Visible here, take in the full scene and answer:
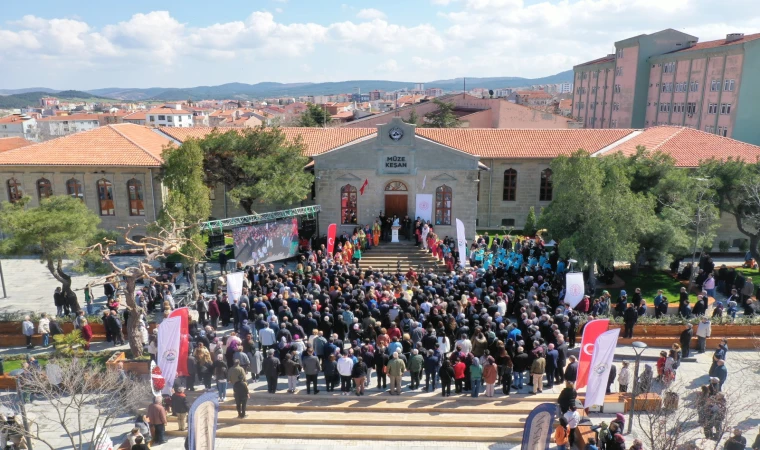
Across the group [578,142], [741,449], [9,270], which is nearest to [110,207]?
[9,270]

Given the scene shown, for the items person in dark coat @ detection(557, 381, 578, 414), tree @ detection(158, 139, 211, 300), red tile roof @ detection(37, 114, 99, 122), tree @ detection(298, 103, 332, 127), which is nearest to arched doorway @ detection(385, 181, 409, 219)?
tree @ detection(158, 139, 211, 300)

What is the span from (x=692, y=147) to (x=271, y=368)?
27.6 m

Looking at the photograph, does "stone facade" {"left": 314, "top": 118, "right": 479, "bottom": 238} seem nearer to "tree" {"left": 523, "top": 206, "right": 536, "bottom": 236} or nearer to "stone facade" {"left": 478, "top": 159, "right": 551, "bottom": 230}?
"tree" {"left": 523, "top": 206, "right": 536, "bottom": 236}

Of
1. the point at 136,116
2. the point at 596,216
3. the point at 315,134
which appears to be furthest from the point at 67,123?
the point at 596,216

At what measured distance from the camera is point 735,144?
104ft

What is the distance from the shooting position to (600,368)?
13.6m

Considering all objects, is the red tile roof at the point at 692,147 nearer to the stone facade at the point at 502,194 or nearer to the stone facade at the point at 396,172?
the stone facade at the point at 502,194

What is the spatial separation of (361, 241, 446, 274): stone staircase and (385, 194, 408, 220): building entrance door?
256 centimetres

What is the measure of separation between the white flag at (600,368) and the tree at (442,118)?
48465 mm

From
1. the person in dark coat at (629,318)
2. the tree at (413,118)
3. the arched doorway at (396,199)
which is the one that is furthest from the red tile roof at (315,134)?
the tree at (413,118)

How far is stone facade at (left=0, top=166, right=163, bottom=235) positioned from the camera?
30078 millimetres

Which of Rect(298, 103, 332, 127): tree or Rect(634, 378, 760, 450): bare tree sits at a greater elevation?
Rect(298, 103, 332, 127): tree

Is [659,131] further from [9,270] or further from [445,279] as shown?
[9,270]

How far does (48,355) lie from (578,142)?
2969cm
